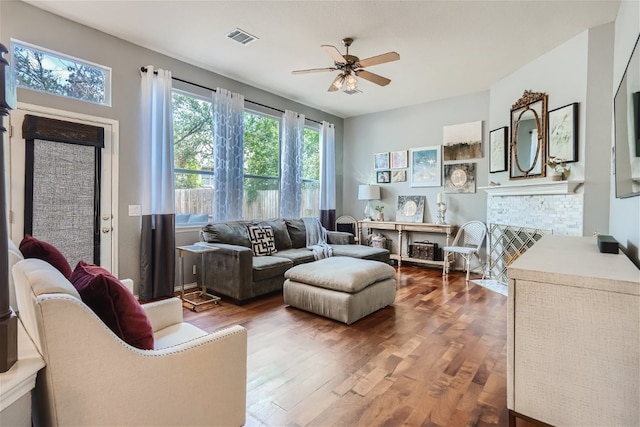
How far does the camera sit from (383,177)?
20.7 feet

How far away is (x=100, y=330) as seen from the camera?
100cm

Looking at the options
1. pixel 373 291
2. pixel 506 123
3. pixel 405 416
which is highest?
pixel 506 123

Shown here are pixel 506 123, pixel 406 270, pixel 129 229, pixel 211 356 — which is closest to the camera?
pixel 211 356

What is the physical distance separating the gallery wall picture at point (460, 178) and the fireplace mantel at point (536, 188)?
54 cm

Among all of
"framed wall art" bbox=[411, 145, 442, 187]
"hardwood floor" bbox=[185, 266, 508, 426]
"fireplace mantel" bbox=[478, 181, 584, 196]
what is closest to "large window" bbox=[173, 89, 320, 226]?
"hardwood floor" bbox=[185, 266, 508, 426]

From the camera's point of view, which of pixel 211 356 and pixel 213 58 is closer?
pixel 211 356

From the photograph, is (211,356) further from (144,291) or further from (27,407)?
(144,291)

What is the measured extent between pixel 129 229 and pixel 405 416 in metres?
3.38

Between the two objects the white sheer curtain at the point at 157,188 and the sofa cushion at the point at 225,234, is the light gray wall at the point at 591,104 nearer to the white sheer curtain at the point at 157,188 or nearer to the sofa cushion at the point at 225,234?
the sofa cushion at the point at 225,234

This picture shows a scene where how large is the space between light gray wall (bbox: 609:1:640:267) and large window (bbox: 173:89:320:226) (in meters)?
4.19

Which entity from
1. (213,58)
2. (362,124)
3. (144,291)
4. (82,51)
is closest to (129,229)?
(144,291)

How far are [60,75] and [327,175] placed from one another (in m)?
4.19

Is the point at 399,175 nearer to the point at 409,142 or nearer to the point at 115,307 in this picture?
the point at 409,142

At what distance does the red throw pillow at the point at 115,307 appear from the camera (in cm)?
116
